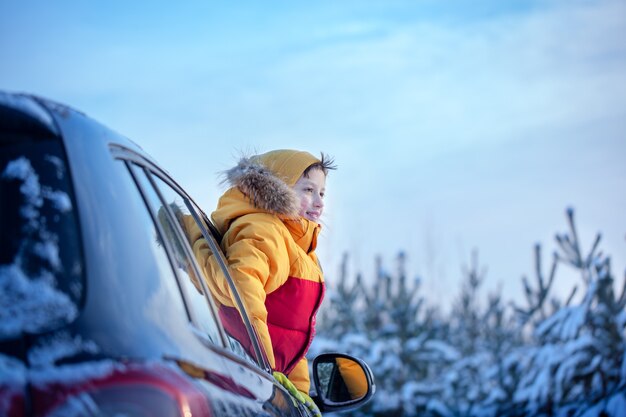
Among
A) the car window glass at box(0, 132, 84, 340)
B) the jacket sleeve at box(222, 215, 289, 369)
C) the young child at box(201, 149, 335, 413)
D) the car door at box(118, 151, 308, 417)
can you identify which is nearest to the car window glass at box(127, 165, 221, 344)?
the car door at box(118, 151, 308, 417)

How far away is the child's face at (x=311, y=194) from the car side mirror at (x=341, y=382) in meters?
1.01

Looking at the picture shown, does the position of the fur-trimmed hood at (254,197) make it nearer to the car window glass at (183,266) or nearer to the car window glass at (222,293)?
the car window glass at (222,293)

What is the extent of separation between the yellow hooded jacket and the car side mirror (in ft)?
0.49

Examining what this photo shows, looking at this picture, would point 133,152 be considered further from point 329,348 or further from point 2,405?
point 329,348

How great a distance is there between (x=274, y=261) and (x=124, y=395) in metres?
2.32

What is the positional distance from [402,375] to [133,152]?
697 inches

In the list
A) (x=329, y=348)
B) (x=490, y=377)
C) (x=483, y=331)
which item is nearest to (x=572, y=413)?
(x=490, y=377)

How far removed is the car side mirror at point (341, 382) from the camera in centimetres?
342

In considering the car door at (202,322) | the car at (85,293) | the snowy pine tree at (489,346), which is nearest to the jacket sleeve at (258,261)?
the car door at (202,322)

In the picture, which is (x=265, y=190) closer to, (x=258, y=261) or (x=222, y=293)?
(x=258, y=261)

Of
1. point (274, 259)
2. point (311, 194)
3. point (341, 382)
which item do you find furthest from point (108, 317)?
point (311, 194)

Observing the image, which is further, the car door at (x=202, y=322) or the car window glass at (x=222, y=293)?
the car window glass at (x=222, y=293)

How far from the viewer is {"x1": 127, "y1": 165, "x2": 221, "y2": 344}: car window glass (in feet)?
5.91

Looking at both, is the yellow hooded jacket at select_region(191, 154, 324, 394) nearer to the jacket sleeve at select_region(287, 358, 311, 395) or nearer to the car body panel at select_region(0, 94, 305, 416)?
the jacket sleeve at select_region(287, 358, 311, 395)
